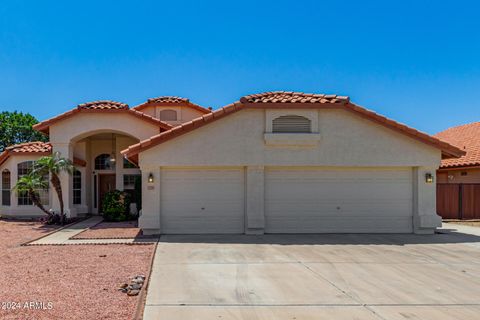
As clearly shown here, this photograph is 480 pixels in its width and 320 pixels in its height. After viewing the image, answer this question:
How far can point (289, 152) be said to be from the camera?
12914 millimetres

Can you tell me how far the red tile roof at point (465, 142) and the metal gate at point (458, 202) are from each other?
5.26 feet

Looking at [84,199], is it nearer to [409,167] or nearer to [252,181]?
[252,181]

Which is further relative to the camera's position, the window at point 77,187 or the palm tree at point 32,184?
the window at point 77,187

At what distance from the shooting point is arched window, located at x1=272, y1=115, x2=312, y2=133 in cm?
1293

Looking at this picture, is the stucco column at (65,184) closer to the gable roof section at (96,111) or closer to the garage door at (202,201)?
the gable roof section at (96,111)

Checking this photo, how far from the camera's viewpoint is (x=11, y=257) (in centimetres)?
964

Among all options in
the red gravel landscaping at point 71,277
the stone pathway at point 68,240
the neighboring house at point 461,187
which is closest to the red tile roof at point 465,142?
the neighboring house at point 461,187

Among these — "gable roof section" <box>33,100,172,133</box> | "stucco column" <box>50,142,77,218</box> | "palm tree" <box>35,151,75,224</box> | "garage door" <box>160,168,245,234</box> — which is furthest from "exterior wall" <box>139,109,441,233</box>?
"stucco column" <box>50,142,77,218</box>

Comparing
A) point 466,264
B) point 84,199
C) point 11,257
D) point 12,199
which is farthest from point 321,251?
point 12,199

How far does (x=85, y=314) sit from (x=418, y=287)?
18.0 ft

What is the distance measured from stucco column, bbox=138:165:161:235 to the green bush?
16.4ft

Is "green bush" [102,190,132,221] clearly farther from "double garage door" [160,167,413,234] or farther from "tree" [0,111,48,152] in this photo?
"tree" [0,111,48,152]

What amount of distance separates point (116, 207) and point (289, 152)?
8473 mm

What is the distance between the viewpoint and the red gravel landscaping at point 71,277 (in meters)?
5.73
